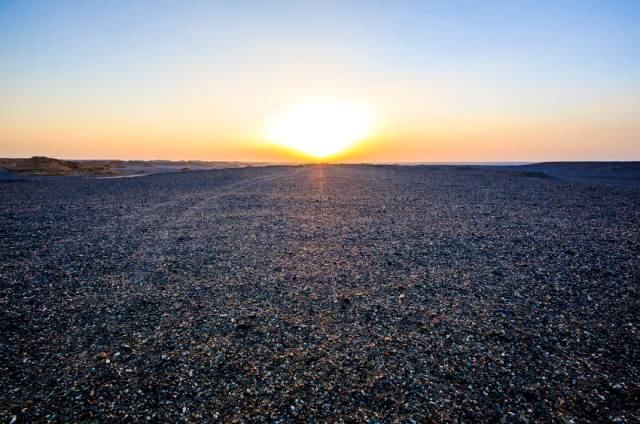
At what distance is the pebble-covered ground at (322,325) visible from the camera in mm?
4258

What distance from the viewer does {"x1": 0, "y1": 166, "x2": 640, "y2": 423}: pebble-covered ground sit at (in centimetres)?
426

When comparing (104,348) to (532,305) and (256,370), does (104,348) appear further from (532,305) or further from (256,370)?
(532,305)

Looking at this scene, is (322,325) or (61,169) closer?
(322,325)

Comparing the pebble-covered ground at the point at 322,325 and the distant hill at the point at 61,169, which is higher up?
the distant hill at the point at 61,169

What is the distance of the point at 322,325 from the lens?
6125mm

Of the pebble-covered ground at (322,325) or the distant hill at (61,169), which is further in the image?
→ the distant hill at (61,169)

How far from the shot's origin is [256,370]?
486 cm

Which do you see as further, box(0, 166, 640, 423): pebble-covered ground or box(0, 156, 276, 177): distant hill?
box(0, 156, 276, 177): distant hill

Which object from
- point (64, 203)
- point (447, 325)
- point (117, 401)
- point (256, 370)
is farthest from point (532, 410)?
point (64, 203)

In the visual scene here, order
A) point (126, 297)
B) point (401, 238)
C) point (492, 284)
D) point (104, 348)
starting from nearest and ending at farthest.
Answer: point (104, 348) → point (126, 297) → point (492, 284) → point (401, 238)

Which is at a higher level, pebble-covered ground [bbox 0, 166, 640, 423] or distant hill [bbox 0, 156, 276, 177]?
distant hill [bbox 0, 156, 276, 177]

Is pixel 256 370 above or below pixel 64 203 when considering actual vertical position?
below

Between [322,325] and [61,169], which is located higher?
[61,169]

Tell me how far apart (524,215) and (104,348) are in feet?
58.9
